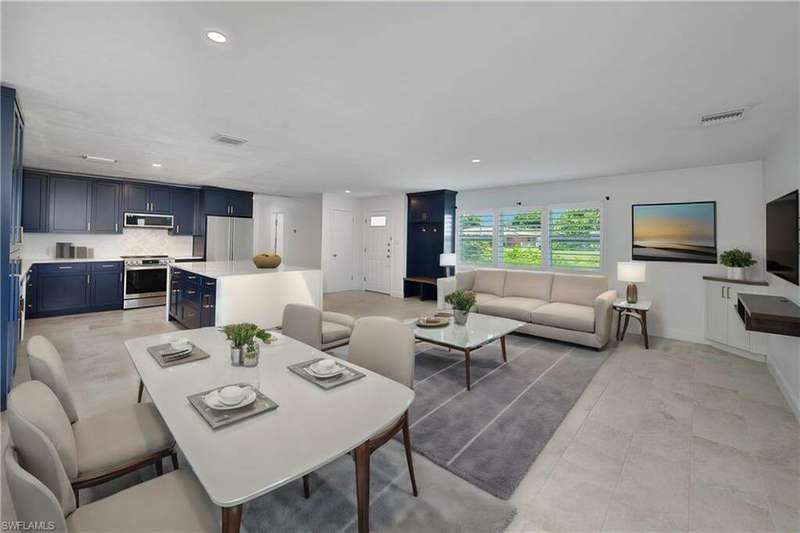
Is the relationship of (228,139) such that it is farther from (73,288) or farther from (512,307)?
(73,288)

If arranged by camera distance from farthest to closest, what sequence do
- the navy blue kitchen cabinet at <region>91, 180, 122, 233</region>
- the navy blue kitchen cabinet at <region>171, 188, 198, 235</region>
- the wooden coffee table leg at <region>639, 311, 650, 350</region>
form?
the navy blue kitchen cabinet at <region>171, 188, 198, 235</region> → the navy blue kitchen cabinet at <region>91, 180, 122, 233</region> → the wooden coffee table leg at <region>639, 311, 650, 350</region>

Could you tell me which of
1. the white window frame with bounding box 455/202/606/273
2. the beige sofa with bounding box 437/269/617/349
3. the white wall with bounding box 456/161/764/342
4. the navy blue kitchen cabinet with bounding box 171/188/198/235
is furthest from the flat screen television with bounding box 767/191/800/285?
the navy blue kitchen cabinet with bounding box 171/188/198/235

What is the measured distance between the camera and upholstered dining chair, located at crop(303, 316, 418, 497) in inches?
76.6

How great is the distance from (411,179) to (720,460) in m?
5.14

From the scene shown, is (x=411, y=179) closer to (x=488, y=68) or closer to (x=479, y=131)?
(x=479, y=131)

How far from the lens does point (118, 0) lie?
165 centimetres

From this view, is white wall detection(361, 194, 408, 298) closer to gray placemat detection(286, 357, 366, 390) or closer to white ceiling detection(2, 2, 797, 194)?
white ceiling detection(2, 2, 797, 194)

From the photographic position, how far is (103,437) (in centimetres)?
162

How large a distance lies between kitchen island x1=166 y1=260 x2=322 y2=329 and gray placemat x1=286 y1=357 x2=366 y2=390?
291 centimetres

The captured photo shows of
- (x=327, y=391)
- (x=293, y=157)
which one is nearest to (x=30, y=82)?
(x=293, y=157)

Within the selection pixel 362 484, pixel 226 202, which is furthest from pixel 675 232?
pixel 226 202

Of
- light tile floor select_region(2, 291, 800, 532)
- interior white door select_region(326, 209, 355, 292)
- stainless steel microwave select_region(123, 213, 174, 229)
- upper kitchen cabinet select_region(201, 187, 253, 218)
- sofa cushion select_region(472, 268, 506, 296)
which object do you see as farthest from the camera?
interior white door select_region(326, 209, 355, 292)

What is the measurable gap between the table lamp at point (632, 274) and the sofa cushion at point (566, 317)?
0.54m

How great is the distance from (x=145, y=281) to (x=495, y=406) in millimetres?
6543
